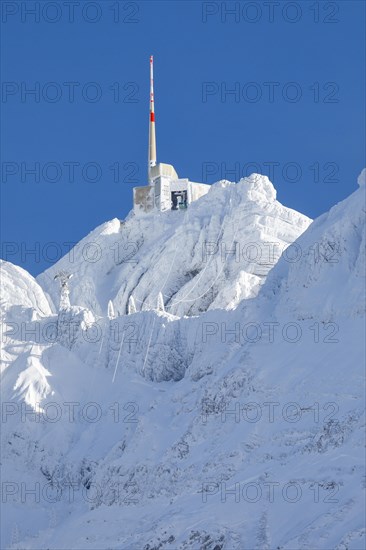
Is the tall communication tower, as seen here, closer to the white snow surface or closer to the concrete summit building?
the white snow surface

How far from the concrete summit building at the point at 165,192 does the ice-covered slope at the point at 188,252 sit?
1.73 meters

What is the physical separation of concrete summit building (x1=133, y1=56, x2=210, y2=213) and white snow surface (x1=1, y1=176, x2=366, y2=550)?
16.0m

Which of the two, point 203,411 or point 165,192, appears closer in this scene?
point 203,411

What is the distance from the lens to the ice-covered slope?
150250 millimetres

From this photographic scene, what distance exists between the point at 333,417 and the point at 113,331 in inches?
1556

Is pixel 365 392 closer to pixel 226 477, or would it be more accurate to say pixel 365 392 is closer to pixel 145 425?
pixel 226 477

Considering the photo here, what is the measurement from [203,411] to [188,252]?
49.4 m

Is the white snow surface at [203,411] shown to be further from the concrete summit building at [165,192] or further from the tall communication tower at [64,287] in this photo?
the concrete summit building at [165,192]

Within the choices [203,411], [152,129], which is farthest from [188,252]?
[203,411]

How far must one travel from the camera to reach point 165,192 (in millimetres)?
167500

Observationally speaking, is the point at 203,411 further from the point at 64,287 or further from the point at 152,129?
the point at 152,129

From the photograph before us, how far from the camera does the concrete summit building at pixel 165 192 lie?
166750mm

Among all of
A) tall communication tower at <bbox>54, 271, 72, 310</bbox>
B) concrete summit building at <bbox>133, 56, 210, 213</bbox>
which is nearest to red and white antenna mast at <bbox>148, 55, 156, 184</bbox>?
concrete summit building at <bbox>133, 56, 210, 213</bbox>

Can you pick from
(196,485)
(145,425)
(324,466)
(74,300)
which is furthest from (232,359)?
(74,300)
